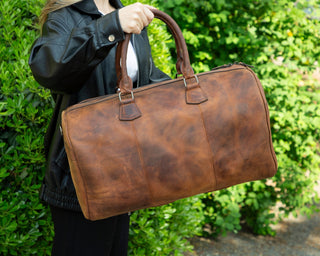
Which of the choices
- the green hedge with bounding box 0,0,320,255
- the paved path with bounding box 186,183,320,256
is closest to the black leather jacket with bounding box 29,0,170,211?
the green hedge with bounding box 0,0,320,255

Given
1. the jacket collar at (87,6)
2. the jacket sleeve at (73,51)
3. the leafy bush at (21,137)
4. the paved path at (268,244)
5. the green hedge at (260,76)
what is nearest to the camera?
the jacket sleeve at (73,51)

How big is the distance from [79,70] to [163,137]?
0.38 metres

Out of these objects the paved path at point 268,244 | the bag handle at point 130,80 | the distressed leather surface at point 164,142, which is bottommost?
the paved path at point 268,244

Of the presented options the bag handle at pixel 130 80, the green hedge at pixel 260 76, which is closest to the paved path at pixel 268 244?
the green hedge at pixel 260 76

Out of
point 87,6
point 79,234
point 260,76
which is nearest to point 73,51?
point 87,6

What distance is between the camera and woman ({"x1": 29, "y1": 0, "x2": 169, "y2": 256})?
1359 millimetres

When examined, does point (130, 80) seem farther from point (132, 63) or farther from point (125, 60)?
point (132, 63)

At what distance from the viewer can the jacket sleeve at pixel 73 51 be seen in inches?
53.1

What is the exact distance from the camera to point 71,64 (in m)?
1.35

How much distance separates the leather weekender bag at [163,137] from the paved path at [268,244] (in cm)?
246

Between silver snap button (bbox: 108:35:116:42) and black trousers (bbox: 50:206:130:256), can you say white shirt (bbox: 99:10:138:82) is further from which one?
black trousers (bbox: 50:206:130:256)

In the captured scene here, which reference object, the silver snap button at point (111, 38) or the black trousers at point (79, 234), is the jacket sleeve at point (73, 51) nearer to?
the silver snap button at point (111, 38)

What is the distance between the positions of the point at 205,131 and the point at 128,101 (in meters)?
0.30

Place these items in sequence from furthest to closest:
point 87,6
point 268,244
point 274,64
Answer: point 268,244, point 274,64, point 87,6
